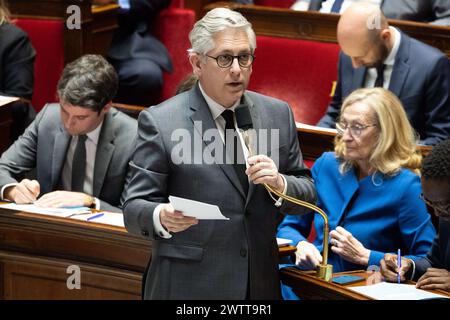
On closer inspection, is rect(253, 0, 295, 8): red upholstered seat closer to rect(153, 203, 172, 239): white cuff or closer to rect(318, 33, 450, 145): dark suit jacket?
rect(318, 33, 450, 145): dark suit jacket

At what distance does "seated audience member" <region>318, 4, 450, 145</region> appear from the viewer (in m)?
2.61

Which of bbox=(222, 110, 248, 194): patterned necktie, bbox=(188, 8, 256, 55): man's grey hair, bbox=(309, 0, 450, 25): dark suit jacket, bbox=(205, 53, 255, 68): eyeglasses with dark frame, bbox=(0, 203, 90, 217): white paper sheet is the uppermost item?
bbox=(188, 8, 256, 55): man's grey hair

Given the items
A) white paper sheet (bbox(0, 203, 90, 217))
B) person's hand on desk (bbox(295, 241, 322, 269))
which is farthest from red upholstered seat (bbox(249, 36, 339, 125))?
person's hand on desk (bbox(295, 241, 322, 269))

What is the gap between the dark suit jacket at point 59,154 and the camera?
91.2 inches

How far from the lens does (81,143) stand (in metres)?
2.35

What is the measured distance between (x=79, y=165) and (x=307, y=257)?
2.60 feet

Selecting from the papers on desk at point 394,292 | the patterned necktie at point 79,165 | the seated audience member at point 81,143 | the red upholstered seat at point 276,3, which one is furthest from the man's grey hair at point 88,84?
the red upholstered seat at point 276,3

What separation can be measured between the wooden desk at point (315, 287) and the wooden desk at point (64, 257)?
40 centimetres

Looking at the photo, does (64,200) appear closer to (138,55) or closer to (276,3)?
(138,55)

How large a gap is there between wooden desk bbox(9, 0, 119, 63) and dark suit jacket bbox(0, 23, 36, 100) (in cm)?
22

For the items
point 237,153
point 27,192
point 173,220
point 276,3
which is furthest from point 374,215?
point 276,3

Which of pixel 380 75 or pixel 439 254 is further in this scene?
pixel 380 75
